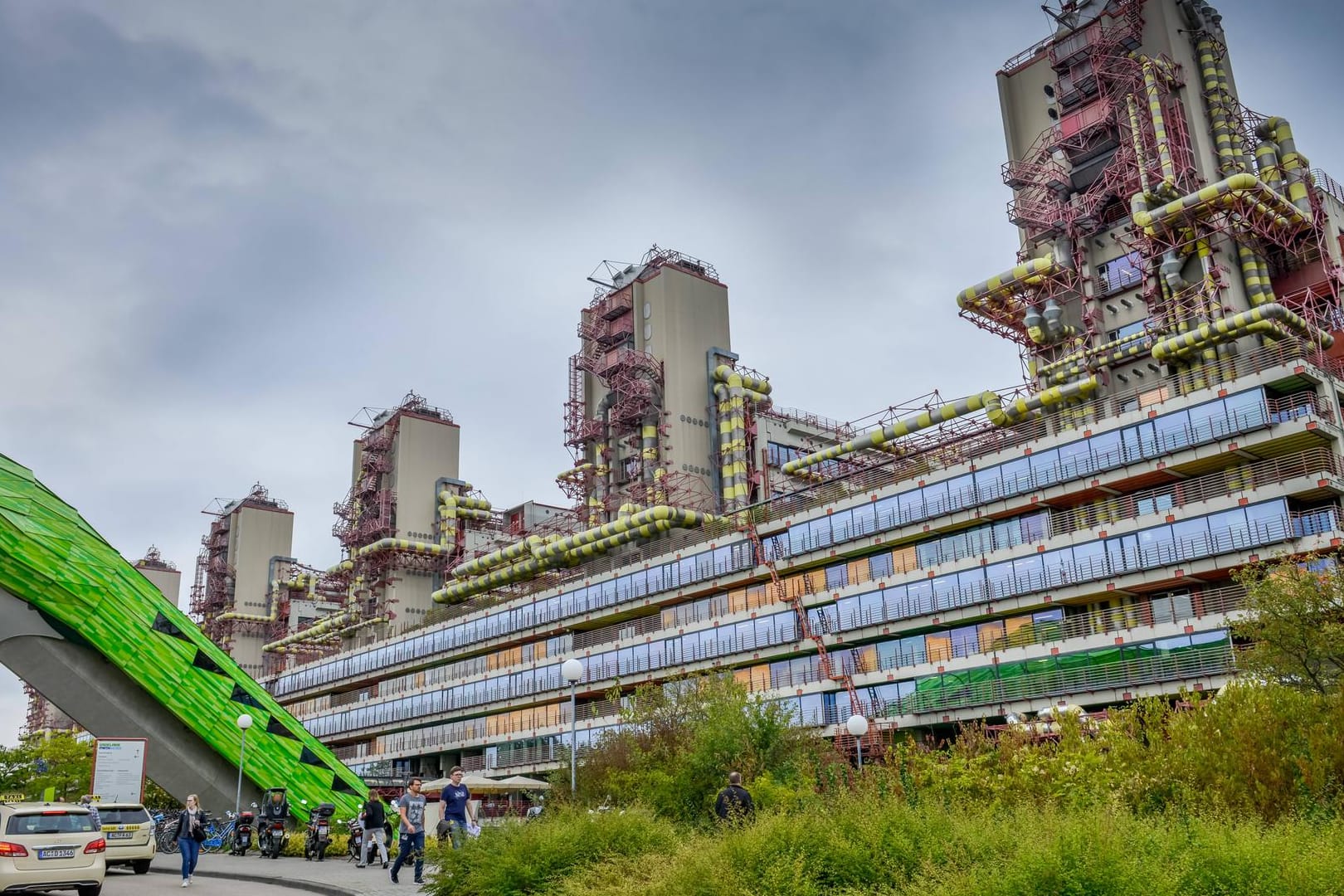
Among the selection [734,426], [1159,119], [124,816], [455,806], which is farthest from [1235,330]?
[124,816]

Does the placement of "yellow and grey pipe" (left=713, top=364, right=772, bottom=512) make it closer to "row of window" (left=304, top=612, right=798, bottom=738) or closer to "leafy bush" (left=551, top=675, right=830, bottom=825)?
"row of window" (left=304, top=612, right=798, bottom=738)

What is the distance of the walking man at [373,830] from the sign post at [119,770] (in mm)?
12359

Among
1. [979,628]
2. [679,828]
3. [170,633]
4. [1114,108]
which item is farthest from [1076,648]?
[170,633]

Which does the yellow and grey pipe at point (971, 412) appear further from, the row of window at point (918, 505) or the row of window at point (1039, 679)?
the row of window at point (1039, 679)

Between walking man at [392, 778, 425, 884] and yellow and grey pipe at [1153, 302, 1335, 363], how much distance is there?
37134 millimetres

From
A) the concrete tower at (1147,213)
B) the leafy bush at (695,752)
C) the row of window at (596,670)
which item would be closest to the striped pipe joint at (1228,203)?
the concrete tower at (1147,213)

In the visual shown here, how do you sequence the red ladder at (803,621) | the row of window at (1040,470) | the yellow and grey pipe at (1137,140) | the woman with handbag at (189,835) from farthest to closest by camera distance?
the red ladder at (803,621) → the yellow and grey pipe at (1137,140) → the row of window at (1040,470) → the woman with handbag at (189,835)

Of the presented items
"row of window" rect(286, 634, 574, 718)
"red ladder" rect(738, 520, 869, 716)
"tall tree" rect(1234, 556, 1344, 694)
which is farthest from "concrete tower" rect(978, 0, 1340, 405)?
"row of window" rect(286, 634, 574, 718)

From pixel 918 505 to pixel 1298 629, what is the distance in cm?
2967

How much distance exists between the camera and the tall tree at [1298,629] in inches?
978

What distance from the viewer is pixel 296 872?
89.2 ft

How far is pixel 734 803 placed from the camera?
17828mm

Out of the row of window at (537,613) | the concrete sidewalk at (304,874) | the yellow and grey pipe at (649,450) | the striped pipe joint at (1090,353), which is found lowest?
the concrete sidewalk at (304,874)

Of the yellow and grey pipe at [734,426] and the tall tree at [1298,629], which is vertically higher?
the yellow and grey pipe at [734,426]
